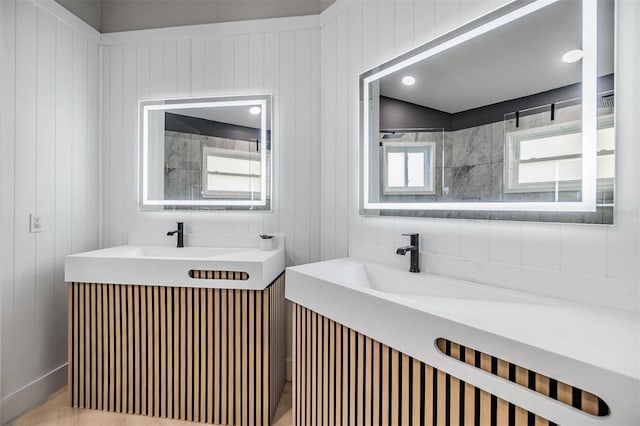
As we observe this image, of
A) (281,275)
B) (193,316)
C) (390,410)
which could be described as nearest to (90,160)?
(193,316)

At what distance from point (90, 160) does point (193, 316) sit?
1.40 metres

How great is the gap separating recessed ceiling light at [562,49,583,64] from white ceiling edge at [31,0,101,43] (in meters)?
2.62

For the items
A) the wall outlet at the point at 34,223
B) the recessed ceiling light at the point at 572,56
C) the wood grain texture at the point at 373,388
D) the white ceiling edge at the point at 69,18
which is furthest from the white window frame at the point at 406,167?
the white ceiling edge at the point at 69,18

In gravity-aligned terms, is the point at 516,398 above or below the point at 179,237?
below

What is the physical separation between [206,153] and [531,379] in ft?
6.63

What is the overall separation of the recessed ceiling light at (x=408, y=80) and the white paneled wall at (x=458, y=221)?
0.14 metres

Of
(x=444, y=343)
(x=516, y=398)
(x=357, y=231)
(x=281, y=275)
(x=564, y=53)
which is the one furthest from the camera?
(x=281, y=275)

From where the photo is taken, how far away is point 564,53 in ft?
3.26

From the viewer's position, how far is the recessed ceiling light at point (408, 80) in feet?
4.91

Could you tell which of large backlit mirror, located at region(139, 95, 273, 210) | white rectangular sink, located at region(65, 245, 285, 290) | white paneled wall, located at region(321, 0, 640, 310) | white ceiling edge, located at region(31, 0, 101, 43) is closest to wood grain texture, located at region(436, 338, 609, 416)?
white paneled wall, located at region(321, 0, 640, 310)

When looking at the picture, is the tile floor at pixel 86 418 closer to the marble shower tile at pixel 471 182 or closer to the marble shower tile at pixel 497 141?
the marble shower tile at pixel 471 182

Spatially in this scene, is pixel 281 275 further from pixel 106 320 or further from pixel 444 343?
pixel 444 343

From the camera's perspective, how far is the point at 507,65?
3.79 ft

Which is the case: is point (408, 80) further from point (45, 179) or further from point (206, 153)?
point (45, 179)
